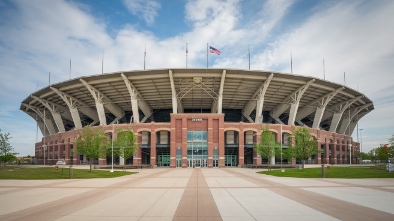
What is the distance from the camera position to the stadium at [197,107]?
6838cm

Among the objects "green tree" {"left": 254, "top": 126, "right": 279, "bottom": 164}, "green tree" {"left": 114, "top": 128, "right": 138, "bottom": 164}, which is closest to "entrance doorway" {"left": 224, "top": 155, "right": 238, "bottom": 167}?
"green tree" {"left": 254, "top": 126, "right": 279, "bottom": 164}

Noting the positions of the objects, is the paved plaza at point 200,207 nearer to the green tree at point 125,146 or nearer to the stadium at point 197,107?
the green tree at point 125,146

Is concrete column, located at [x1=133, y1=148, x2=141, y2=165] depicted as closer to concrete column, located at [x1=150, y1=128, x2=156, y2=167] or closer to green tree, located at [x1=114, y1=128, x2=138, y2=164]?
concrete column, located at [x1=150, y1=128, x2=156, y2=167]

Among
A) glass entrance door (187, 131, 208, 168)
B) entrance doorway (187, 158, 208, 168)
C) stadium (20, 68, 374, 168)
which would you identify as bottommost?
entrance doorway (187, 158, 208, 168)

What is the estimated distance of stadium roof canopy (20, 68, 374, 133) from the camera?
6788 cm

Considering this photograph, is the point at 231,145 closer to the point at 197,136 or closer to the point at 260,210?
the point at 197,136

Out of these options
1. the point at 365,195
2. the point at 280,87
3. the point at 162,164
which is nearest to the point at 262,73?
the point at 280,87

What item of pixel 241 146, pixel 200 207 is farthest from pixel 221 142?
pixel 200 207

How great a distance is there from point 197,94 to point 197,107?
14.3 m

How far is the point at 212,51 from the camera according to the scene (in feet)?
201

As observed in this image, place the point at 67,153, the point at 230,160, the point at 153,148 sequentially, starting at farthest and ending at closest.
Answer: the point at 67,153 → the point at 230,160 → the point at 153,148

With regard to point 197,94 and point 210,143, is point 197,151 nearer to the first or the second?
point 210,143

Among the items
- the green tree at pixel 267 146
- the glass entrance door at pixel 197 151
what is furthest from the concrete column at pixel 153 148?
the green tree at pixel 267 146

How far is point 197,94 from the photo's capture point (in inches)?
3056
